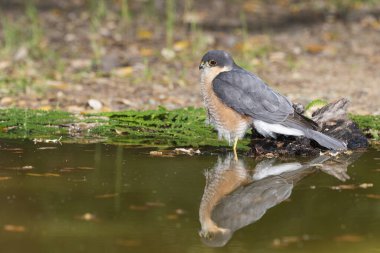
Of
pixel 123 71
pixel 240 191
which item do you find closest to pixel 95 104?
pixel 123 71

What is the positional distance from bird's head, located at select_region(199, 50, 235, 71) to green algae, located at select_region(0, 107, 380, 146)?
579 millimetres

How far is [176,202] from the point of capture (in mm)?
4484

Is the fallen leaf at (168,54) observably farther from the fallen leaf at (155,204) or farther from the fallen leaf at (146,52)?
the fallen leaf at (155,204)

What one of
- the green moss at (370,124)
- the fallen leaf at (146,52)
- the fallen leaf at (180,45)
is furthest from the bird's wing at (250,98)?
the fallen leaf at (180,45)

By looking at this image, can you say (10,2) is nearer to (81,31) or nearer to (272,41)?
(81,31)

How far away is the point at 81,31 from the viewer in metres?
11.2

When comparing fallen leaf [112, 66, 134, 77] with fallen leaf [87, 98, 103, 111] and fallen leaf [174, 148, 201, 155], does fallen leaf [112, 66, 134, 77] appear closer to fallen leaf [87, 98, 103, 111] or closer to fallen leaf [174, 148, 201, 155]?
fallen leaf [87, 98, 103, 111]

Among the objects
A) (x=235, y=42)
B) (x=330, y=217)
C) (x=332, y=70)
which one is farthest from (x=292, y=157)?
(x=235, y=42)

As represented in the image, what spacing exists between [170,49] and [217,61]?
169 inches

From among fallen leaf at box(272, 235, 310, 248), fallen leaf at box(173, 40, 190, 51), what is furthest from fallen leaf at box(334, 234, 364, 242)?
fallen leaf at box(173, 40, 190, 51)

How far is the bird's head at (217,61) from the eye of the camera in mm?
6039

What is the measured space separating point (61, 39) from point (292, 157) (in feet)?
18.8

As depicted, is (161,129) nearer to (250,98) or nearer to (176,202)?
(250,98)

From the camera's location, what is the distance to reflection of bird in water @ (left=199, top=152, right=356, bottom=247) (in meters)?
4.09
